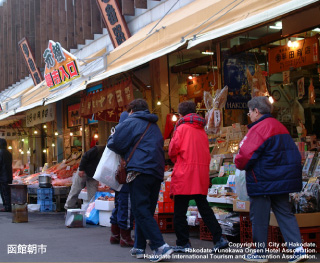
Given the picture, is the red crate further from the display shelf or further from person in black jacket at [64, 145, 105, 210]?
person in black jacket at [64, 145, 105, 210]

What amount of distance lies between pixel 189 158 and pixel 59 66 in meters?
7.52

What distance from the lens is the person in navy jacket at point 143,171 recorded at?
5.76 m

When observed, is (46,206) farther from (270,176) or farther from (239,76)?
(270,176)

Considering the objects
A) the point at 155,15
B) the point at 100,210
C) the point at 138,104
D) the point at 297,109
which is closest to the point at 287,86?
the point at 297,109

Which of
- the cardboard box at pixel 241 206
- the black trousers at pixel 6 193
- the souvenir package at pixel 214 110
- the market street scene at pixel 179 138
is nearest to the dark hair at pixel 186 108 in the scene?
the market street scene at pixel 179 138

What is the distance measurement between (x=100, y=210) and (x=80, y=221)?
0.49 m

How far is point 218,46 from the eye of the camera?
439 inches

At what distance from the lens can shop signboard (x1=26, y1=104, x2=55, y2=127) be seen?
18062mm

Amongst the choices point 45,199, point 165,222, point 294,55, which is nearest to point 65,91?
point 45,199

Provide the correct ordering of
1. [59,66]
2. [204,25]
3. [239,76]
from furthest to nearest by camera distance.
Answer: [59,66], [239,76], [204,25]

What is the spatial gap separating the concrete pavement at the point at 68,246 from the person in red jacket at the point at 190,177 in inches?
12.2

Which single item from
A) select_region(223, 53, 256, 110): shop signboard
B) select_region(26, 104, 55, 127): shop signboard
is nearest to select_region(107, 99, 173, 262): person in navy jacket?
select_region(223, 53, 256, 110): shop signboard

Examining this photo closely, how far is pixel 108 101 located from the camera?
488 inches

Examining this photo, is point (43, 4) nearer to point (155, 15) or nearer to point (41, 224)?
point (155, 15)
